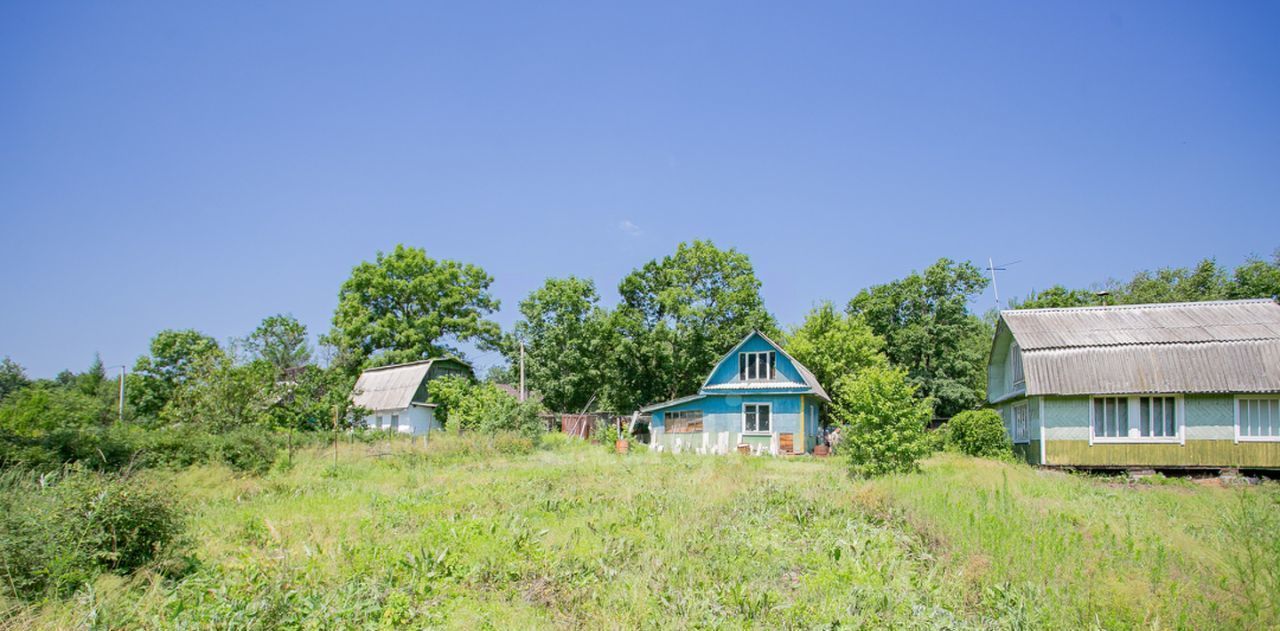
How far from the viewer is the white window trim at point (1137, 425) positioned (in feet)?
67.9

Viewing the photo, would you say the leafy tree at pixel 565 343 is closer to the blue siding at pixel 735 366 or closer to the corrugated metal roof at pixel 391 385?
the corrugated metal roof at pixel 391 385

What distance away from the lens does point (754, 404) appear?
101ft

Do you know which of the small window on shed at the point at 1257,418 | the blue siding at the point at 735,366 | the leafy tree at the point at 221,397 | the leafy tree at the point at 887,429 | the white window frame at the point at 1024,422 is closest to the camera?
the leafy tree at the point at 887,429

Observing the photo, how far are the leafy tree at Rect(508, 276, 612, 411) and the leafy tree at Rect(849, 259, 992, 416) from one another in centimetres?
1528

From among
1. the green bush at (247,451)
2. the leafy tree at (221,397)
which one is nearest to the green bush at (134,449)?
the green bush at (247,451)

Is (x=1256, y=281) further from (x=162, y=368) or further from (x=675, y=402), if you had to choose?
(x=162, y=368)

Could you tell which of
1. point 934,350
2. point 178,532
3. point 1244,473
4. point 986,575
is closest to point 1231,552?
point 986,575

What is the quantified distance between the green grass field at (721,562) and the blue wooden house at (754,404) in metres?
16.0

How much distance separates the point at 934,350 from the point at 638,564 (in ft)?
113

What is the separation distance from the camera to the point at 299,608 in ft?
22.9

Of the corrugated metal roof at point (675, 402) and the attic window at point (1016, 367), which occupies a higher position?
the attic window at point (1016, 367)

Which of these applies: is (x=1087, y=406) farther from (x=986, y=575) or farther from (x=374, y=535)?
(x=374, y=535)

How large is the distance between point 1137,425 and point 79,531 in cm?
2479

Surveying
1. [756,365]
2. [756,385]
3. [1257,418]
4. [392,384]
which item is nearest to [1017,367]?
[1257,418]
